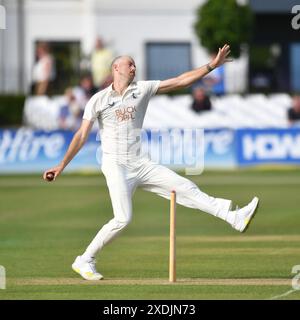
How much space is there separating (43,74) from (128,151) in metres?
25.0

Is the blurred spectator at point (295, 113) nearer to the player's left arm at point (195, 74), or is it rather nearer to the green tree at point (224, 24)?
the green tree at point (224, 24)

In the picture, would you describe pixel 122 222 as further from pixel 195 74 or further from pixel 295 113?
pixel 295 113

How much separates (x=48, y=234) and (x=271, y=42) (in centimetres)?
2844

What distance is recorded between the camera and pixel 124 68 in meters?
12.7

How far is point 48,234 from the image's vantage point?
19.0 metres

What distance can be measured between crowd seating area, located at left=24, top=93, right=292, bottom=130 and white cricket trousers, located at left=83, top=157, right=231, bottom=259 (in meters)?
20.9

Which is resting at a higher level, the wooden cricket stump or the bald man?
the bald man

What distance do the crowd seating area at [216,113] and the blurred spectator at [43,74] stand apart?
68.2 inches

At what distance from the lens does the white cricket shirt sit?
1275cm

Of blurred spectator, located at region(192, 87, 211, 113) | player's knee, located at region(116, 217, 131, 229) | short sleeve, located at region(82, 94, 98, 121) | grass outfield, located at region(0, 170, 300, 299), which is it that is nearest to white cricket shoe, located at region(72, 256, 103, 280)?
grass outfield, located at region(0, 170, 300, 299)

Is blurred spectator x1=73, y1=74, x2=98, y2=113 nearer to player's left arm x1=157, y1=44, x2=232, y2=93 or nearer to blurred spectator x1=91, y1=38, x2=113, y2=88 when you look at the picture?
blurred spectator x1=91, y1=38, x2=113, y2=88

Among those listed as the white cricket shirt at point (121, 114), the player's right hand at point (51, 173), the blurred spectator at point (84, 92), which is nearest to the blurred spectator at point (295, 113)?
the blurred spectator at point (84, 92)

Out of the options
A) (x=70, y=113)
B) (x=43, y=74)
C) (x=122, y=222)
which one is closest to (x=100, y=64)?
(x=70, y=113)
